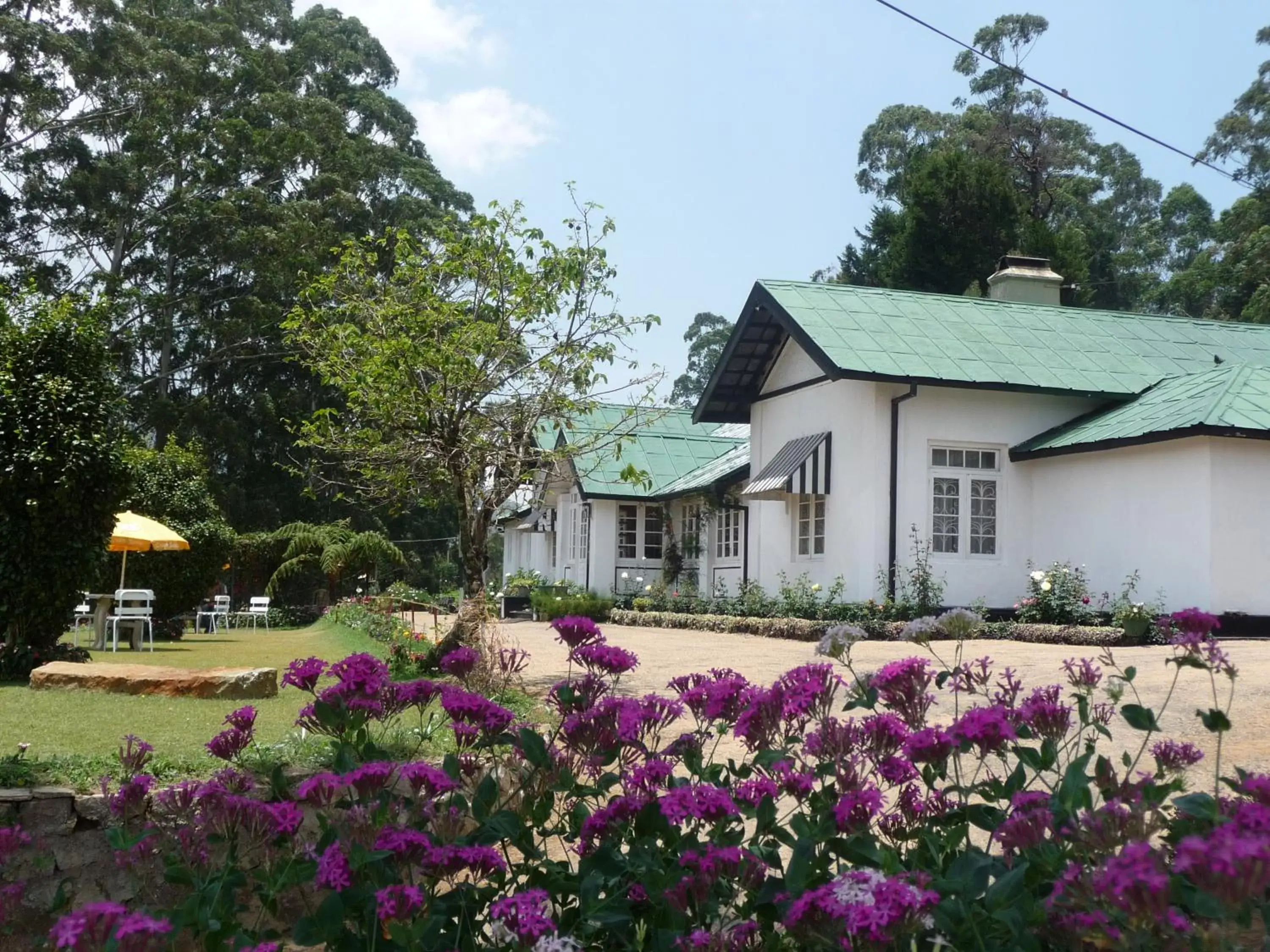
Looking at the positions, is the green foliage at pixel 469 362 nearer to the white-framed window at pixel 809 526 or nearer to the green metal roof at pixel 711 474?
the white-framed window at pixel 809 526

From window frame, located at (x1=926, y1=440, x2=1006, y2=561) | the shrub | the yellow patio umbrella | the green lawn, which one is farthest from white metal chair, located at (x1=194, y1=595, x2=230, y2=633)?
the shrub

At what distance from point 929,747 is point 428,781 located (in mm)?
1005

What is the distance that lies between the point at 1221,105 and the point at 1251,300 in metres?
15.1

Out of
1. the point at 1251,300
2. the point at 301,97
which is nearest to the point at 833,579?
the point at 1251,300

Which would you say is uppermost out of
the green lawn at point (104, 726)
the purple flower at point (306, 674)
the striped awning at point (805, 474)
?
the striped awning at point (805, 474)

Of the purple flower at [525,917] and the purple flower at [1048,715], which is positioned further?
the purple flower at [1048,715]

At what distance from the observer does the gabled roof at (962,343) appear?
17.4m

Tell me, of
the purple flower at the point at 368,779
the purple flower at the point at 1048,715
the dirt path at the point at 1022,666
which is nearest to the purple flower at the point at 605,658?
the purple flower at the point at 368,779

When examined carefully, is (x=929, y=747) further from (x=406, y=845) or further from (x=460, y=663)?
(x=460, y=663)

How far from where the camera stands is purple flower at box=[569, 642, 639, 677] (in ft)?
9.89

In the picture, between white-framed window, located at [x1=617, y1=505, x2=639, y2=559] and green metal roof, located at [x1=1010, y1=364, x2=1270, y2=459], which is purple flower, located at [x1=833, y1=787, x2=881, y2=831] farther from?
white-framed window, located at [x1=617, y1=505, x2=639, y2=559]

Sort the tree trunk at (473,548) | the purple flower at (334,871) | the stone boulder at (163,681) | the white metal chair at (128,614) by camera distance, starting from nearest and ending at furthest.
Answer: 1. the purple flower at (334,871)
2. the stone boulder at (163,681)
3. the tree trunk at (473,548)
4. the white metal chair at (128,614)

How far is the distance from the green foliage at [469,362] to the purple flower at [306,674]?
7686mm

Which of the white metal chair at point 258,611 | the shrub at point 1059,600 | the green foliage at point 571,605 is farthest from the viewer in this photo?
the white metal chair at point 258,611
